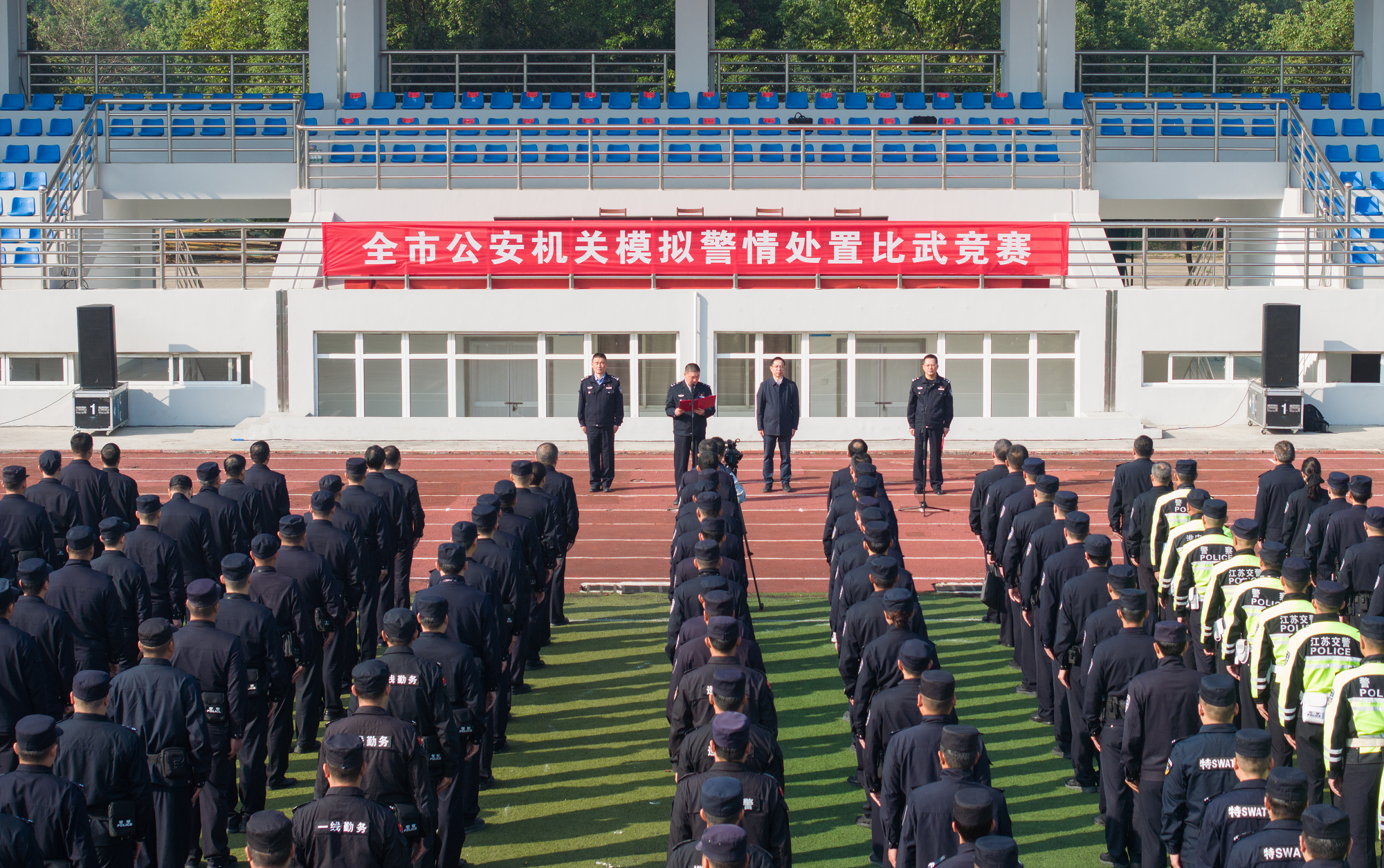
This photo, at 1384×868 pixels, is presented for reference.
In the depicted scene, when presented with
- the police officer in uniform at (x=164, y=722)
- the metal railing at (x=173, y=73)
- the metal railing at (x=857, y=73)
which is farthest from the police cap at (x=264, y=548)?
the metal railing at (x=857, y=73)

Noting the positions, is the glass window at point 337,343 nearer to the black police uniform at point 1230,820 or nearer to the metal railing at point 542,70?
the metal railing at point 542,70

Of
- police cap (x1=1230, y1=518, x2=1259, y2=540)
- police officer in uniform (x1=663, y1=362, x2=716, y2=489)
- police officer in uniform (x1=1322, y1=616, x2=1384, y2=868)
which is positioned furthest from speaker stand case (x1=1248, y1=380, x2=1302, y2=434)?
police officer in uniform (x1=1322, y1=616, x2=1384, y2=868)

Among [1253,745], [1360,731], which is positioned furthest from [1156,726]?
[1253,745]

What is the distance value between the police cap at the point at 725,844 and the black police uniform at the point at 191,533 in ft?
19.5

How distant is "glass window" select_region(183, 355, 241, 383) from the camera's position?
21.5m

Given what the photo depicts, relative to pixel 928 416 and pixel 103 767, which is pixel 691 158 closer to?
pixel 928 416

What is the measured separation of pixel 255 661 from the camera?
7.40 m

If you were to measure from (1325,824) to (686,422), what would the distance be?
450 inches

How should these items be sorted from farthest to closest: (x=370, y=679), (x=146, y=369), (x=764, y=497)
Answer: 1. (x=146, y=369)
2. (x=764, y=497)
3. (x=370, y=679)

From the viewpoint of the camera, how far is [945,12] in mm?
41688

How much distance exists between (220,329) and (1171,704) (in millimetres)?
17487

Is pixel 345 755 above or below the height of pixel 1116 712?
above

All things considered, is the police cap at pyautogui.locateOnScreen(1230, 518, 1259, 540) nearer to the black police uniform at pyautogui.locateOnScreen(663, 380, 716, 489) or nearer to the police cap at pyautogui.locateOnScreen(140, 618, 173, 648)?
the police cap at pyautogui.locateOnScreen(140, 618, 173, 648)

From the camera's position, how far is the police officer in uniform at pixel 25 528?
378 inches
